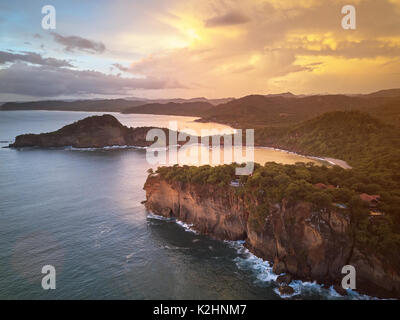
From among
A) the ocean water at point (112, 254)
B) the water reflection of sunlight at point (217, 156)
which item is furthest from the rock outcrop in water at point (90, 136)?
the ocean water at point (112, 254)

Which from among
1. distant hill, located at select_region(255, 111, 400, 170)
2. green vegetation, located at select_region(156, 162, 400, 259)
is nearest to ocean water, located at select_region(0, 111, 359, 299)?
green vegetation, located at select_region(156, 162, 400, 259)

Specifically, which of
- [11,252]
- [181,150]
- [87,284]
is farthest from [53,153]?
[87,284]

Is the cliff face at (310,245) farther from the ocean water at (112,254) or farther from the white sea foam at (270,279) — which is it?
the ocean water at (112,254)

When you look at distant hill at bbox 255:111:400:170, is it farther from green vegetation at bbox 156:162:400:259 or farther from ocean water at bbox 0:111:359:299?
ocean water at bbox 0:111:359:299

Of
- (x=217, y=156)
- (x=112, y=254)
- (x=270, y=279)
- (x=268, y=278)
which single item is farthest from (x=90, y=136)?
(x=270, y=279)
